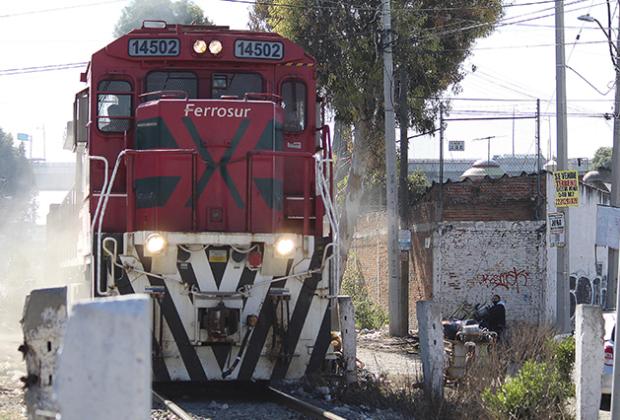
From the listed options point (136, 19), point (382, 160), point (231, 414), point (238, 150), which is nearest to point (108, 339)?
point (231, 414)

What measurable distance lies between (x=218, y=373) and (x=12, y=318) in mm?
16387

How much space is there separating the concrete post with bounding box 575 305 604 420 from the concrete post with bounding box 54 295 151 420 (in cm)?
614

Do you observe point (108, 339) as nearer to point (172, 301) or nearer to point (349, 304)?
point (172, 301)

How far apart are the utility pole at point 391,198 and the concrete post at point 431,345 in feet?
32.8

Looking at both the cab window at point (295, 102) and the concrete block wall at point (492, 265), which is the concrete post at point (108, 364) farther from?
the concrete block wall at point (492, 265)

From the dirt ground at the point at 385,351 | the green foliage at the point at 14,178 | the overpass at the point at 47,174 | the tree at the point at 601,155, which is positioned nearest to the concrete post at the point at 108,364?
the dirt ground at the point at 385,351

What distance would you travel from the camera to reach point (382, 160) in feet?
79.5

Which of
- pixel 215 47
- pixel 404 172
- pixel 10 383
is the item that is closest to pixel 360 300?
pixel 404 172

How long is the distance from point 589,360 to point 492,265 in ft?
46.7

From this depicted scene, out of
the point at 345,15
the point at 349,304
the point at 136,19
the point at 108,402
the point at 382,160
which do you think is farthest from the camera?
the point at 136,19

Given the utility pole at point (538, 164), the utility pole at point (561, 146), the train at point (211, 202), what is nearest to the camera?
the train at point (211, 202)

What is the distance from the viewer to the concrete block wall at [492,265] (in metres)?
22.5

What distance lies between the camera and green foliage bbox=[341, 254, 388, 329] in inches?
977

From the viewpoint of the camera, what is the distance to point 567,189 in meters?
18.2
